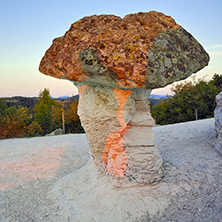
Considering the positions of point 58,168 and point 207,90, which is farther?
point 207,90

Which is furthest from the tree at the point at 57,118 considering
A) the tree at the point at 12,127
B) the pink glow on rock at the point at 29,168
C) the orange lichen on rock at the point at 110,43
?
the orange lichen on rock at the point at 110,43

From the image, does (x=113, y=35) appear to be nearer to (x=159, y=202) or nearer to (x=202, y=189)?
(x=159, y=202)

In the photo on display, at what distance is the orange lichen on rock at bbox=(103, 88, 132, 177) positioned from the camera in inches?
160

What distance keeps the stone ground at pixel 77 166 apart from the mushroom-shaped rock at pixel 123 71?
751 mm

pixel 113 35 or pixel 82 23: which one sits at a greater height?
pixel 82 23

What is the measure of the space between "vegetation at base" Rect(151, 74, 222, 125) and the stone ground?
14191 mm

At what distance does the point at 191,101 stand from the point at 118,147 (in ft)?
61.1

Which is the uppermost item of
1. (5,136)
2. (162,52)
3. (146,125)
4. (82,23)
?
(82,23)

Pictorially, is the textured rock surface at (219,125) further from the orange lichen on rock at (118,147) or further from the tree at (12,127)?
the tree at (12,127)

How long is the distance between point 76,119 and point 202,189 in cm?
1585

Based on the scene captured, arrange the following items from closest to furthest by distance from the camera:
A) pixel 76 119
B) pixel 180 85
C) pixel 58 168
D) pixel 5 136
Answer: pixel 58 168 → pixel 5 136 → pixel 76 119 → pixel 180 85

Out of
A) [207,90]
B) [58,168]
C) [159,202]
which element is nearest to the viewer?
[159,202]

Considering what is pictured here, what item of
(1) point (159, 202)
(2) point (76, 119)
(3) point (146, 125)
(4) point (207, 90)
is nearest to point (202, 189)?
(1) point (159, 202)

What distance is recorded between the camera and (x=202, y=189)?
167 inches
